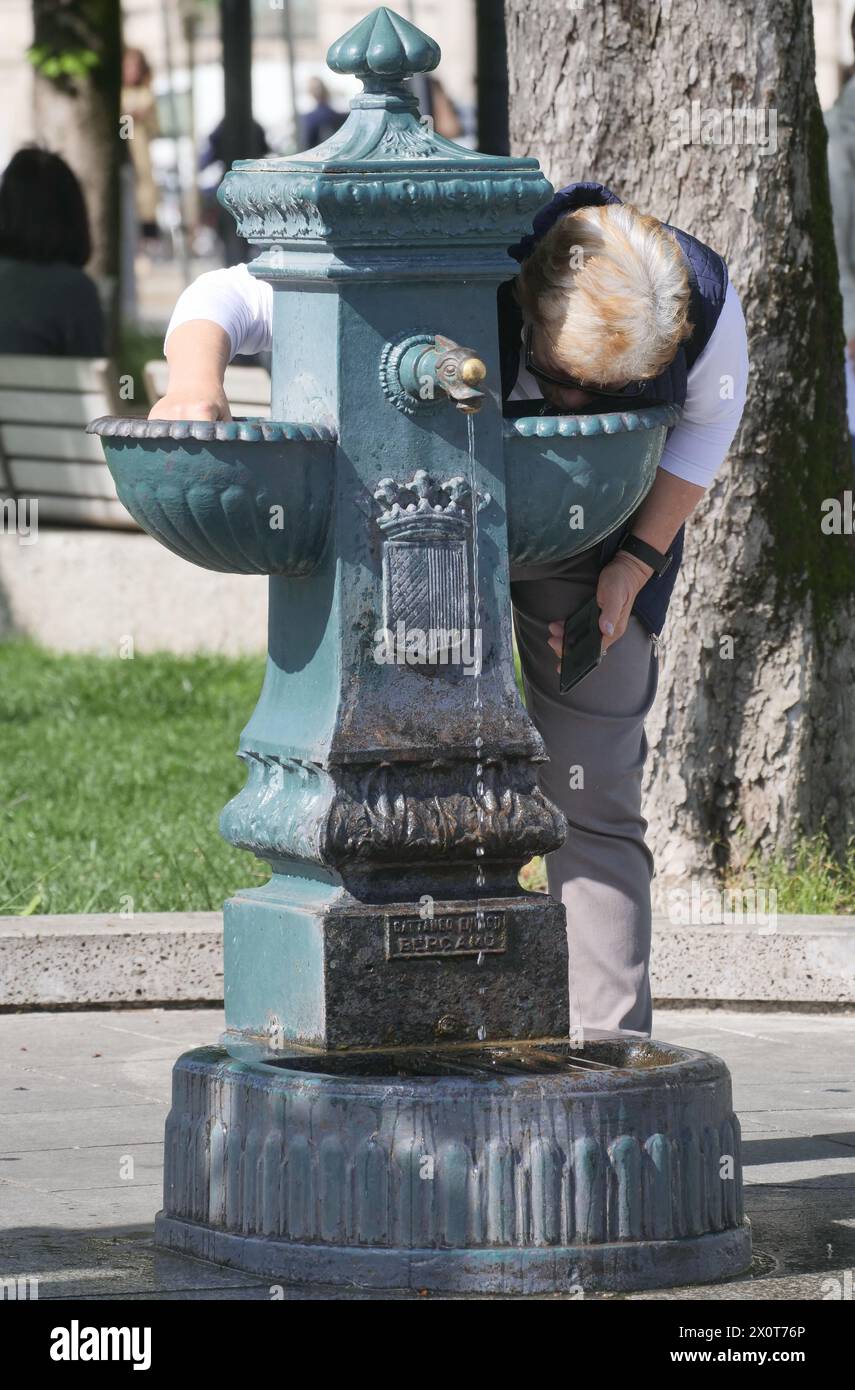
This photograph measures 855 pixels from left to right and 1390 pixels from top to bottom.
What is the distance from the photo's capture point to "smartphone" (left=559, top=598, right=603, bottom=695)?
4.05 meters

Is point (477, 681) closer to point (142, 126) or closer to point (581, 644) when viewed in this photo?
point (581, 644)

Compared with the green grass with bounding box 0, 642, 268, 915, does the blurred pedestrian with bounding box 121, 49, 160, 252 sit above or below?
above

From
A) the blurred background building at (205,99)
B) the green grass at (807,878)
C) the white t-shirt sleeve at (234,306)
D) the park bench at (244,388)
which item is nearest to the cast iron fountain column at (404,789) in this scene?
the white t-shirt sleeve at (234,306)

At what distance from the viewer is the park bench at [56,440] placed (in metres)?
11.8

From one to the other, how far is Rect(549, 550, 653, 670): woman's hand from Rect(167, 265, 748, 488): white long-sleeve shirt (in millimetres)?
171

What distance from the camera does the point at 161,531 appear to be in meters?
3.75

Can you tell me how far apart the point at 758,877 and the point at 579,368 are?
278 cm

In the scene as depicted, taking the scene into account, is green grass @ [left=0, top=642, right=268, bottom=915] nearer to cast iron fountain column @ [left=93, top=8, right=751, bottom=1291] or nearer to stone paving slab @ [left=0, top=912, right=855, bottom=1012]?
stone paving slab @ [left=0, top=912, right=855, bottom=1012]

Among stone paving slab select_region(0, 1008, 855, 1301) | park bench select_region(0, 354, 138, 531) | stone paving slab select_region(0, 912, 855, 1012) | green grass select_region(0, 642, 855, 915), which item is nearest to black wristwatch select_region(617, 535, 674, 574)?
stone paving slab select_region(0, 1008, 855, 1301)

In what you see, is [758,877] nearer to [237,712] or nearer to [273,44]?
[237,712]

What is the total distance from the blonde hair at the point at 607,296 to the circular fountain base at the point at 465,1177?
1.05 meters
